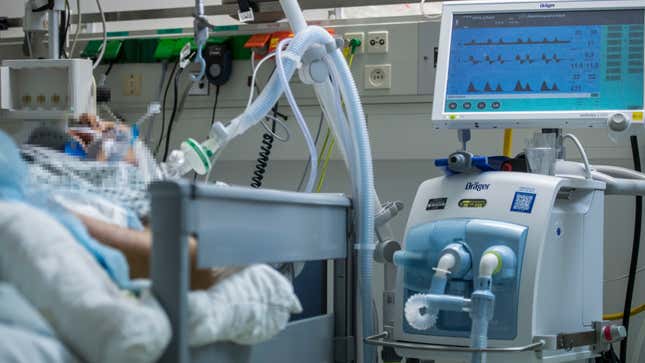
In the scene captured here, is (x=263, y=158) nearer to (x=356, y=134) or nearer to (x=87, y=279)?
(x=356, y=134)

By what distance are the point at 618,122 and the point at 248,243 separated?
1.03m

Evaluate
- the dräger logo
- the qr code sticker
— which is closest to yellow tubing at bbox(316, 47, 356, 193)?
the dräger logo

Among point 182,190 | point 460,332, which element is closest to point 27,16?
point 460,332

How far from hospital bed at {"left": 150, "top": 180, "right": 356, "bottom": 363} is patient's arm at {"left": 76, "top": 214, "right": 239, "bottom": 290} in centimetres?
1

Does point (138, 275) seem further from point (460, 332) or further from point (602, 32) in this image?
point (602, 32)

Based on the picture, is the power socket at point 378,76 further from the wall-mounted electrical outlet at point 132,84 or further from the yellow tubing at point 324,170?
the wall-mounted electrical outlet at point 132,84

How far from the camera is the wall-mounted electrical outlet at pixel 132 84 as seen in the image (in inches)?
119

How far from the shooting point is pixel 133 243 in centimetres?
112

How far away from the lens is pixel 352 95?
1.97m

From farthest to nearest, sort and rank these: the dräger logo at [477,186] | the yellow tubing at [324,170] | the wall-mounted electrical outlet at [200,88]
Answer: the wall-mounted electrical outlet at [200,88] → the yellow tubing at [324,170] → the dräger logo at [477,186]

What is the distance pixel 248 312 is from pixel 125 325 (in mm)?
294

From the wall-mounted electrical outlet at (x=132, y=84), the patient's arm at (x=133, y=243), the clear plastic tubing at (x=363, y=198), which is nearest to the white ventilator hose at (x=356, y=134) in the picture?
the clear plastic tubing at (x=363, y=198)

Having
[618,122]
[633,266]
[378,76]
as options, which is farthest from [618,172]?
[378,76]

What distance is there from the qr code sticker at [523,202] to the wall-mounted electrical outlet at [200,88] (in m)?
1.38
